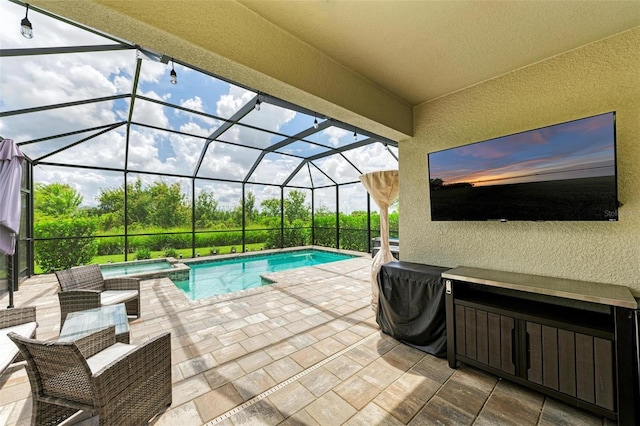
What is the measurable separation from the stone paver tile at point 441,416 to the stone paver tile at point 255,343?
1762mm

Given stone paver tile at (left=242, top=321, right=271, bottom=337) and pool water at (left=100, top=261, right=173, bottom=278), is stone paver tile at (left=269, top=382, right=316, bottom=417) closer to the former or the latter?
stone paver tile at (left=242, top=321, right=271, bottom=337)

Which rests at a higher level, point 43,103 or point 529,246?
point 43,103

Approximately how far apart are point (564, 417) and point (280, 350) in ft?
8.14

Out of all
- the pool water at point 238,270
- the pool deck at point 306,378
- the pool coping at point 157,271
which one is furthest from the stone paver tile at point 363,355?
the pool coping at point 157,271

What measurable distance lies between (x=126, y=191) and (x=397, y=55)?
27.4 feet

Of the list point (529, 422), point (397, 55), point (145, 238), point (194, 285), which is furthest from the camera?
point (145, 238)

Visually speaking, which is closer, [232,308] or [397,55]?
[397,55]

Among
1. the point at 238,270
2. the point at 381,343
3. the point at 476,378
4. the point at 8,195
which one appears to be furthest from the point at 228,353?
the point at 238,270

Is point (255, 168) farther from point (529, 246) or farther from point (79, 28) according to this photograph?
point (529, 246)

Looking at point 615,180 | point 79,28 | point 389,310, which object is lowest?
point 389,310

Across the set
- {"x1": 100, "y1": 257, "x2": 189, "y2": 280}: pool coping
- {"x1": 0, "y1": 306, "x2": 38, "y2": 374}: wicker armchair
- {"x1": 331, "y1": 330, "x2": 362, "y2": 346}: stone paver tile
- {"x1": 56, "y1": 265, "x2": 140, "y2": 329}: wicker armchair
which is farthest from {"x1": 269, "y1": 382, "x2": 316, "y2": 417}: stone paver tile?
{"x1": 100, "y1": 257, "x2": 189, "y2": 280}: pool coping

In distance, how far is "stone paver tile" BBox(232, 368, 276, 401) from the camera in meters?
2.08

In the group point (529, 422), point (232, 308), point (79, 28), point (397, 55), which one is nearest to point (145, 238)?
point (232, 308)

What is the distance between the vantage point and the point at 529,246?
2518mm
